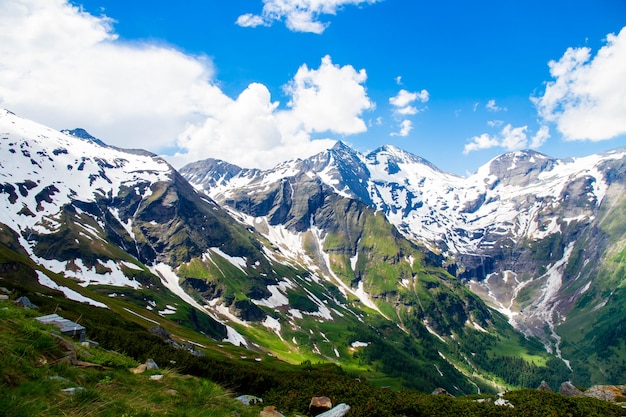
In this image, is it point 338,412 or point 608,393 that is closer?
point 338,412

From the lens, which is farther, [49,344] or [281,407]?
[281,407]

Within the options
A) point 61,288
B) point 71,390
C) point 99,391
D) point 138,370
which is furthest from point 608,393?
point 61,288

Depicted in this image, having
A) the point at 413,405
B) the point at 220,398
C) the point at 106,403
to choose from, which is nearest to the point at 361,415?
the point at 413,405

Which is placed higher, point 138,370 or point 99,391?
point 99,391

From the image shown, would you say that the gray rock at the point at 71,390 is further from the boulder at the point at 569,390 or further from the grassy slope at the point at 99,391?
the boulder at the point at 569,390

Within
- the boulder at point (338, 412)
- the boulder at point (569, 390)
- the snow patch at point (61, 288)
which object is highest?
the boulder at point (338, 412)

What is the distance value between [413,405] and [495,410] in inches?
214

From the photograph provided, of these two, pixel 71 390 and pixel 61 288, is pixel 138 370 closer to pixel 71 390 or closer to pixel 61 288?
pixel 71 390

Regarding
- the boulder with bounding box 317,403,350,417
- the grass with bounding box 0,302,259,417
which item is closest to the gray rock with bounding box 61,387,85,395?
the grass with bounding box 0,302,259,417

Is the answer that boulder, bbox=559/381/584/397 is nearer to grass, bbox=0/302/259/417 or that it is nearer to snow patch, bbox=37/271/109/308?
grass, bbox=0/302/259/417

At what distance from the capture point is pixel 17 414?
7.99m

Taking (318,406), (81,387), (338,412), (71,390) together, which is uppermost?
(71,390)

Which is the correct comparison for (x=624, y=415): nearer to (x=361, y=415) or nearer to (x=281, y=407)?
(x=361, y=415)

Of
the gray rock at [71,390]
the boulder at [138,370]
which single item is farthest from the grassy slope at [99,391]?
the boulder at [138,370]
